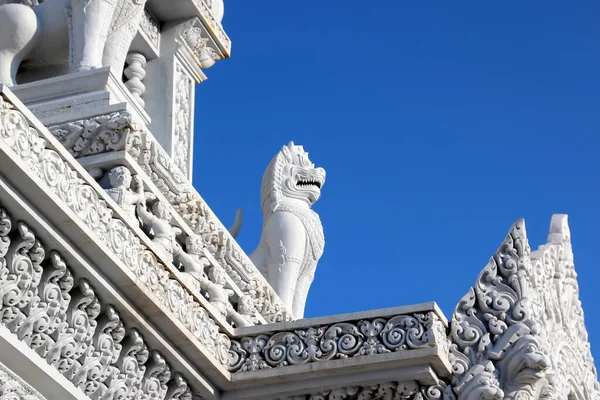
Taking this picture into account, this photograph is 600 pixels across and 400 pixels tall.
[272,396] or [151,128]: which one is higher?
[151,128]

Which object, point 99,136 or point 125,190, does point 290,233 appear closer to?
point 99,136

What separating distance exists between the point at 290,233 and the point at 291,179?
0.84 metres

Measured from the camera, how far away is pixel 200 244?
1027cm

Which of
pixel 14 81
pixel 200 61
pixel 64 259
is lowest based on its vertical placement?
pixel 64 259

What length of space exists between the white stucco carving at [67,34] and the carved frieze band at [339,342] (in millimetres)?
2564

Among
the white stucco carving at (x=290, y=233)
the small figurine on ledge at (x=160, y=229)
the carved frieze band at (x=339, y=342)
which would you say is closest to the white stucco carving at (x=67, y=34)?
the small figurine on ledge at (x=160, y=229)

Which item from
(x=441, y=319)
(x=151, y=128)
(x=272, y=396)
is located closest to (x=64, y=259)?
(x=272, y=396)

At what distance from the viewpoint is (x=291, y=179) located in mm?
13672

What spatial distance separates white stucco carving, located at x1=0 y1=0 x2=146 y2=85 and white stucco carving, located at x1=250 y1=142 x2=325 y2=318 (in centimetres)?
208

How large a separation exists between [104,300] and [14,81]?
126 inches

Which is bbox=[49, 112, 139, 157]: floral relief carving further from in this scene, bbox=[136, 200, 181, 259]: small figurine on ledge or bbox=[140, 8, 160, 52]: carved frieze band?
bbox=[140, 8, 160, 52]: carved frieze band

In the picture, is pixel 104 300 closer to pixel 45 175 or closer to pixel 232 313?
pixel 45 175

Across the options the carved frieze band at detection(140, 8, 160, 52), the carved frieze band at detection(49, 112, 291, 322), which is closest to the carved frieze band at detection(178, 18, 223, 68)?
the carved frieze band at detection(140, 8, 160, 52)

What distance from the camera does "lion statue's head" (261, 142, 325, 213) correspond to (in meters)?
13.5
